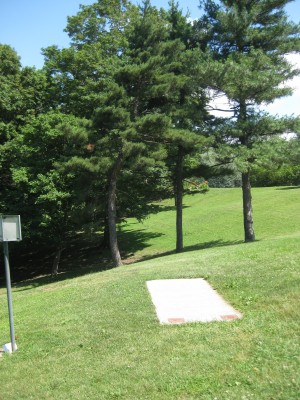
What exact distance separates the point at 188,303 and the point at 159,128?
1108 cm

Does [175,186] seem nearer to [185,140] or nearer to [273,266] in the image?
[185,140]

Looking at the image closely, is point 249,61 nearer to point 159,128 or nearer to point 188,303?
point 159,128

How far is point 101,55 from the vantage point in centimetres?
2502

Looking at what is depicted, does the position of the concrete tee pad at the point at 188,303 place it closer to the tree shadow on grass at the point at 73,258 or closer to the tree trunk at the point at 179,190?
the tree trunk at the point at 179,190

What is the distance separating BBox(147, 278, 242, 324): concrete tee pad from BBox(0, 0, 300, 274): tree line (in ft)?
28.4

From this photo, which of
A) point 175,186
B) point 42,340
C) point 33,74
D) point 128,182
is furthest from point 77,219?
point 42,340

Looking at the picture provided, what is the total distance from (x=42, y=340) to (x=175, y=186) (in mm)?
15242

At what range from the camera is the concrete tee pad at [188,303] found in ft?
21.5

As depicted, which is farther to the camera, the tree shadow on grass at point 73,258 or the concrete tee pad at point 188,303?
the tree shadow on grass at point 73,258

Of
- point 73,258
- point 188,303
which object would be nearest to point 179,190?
point 73,258

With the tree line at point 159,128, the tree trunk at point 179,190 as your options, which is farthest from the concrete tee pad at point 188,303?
the tree trunk at point 179,190

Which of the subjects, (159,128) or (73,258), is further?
(73,258)

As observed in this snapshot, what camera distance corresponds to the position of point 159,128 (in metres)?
17.4

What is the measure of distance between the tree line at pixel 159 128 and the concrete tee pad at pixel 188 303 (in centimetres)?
866
